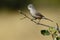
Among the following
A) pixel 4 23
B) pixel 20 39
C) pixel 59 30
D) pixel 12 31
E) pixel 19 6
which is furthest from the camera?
pixel 19 6

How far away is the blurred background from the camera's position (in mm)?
4895

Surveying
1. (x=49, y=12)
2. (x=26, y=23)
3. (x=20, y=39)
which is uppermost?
(x=49, y=12)

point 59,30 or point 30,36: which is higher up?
point 30,36

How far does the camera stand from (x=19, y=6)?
19.8 feet

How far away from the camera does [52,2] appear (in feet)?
20.5

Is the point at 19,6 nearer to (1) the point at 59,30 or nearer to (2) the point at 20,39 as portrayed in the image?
(2) the point at 20,39

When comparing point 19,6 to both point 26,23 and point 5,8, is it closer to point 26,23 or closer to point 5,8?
point 5,8

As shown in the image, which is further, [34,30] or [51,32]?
[34,30]

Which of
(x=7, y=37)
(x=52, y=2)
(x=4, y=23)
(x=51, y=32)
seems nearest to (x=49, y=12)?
(x=52, y=2)

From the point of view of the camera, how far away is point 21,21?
5.50 metres

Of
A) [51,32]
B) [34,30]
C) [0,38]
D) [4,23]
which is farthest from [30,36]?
[51,32]

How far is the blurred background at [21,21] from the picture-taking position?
4.89 meters

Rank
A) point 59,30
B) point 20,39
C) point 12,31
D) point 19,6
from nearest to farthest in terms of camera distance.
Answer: point 59,30 → point 20,39 → point 12,31 → point 19,6

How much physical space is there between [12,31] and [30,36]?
512mm
